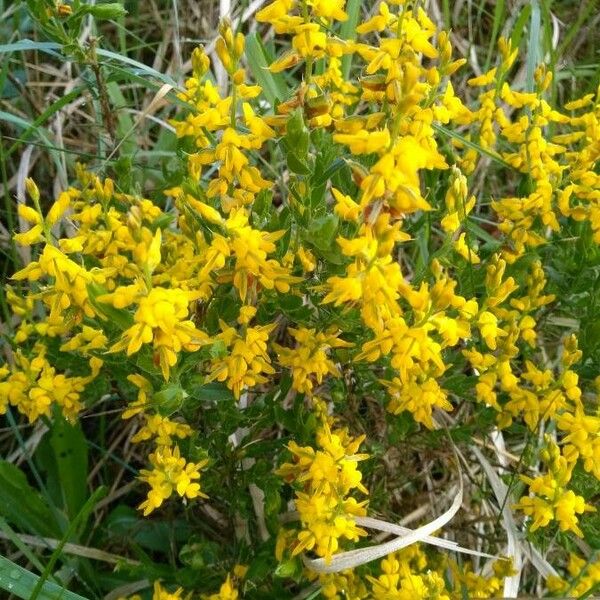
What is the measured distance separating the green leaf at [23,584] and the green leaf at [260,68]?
1.05m

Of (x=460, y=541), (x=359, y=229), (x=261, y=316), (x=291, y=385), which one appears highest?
(x=359, y=229)

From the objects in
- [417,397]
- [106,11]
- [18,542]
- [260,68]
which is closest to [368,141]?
[417,397]

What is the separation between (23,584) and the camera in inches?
58.2

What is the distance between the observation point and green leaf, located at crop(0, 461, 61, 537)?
5.91 ft

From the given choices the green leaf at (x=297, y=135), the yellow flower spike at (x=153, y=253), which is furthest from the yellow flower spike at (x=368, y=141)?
the yellow flower spike at (x=153, y=253)

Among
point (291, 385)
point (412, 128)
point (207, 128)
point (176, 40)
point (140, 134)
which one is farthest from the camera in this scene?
point (140, 134)

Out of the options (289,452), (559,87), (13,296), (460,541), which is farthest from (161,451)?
(559,87)

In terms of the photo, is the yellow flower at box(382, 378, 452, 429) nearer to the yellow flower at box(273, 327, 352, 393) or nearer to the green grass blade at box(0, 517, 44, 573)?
the yellow flower at box(273, 327, 352, 393)

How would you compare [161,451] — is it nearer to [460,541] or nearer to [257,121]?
[257,121]

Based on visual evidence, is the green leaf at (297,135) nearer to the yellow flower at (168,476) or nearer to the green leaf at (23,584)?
the yellow flower at (168,476)

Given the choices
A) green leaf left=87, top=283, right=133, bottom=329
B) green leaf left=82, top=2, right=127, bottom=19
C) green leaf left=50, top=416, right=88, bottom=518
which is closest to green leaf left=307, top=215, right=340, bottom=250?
green leaf left=87, top=283, right=133, bottom=329

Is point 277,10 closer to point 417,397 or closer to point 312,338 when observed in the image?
point 312,338

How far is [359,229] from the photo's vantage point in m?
1.13

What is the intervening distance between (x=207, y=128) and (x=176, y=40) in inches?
37.6
